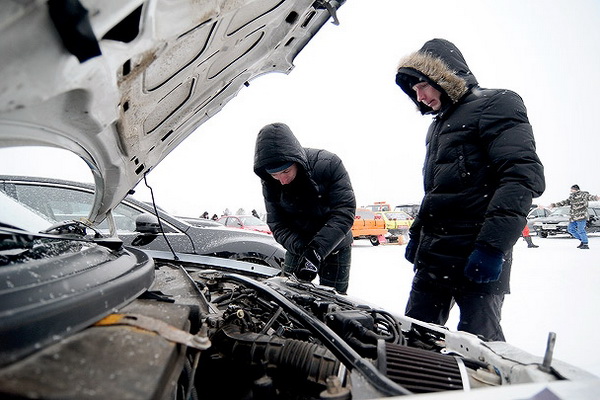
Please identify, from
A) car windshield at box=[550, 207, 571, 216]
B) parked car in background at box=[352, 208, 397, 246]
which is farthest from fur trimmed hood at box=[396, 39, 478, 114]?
car windshield at box=[550, 207, 571, 216]

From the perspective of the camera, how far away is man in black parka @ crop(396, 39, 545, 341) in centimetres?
154

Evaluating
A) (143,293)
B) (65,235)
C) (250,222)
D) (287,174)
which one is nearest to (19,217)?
(65,235)

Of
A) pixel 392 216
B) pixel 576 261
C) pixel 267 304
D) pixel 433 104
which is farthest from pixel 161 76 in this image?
pixel 392 216

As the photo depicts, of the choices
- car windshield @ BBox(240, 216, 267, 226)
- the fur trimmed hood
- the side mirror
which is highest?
the fur trimmed hood

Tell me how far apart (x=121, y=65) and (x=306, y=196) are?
198 centimetres

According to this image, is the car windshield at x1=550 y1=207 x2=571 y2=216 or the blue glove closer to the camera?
the blue glove

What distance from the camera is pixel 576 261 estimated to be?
6523 millimetres

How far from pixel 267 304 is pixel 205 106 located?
1142mm

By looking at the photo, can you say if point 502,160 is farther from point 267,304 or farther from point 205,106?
point 205,106

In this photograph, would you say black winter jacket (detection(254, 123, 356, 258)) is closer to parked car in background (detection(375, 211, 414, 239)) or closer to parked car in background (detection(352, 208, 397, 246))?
parked car in background (detection(352, 208, 397, 246))

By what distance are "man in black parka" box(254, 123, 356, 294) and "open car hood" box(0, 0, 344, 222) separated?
797 millimetres

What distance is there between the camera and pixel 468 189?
172cm

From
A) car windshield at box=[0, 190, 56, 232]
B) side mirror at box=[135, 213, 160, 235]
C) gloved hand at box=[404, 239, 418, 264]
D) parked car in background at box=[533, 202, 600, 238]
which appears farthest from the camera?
parked car in background at box=[533, 202, 600, 238]

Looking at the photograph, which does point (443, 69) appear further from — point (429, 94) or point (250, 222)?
point (250, 222)
